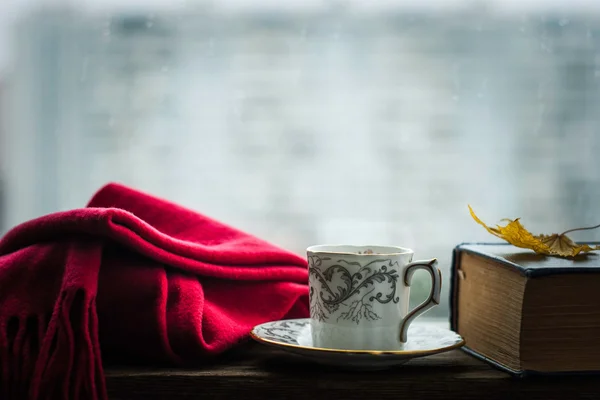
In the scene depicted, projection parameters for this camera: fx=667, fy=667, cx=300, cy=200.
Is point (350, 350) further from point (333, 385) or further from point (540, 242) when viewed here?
point (540, 242)

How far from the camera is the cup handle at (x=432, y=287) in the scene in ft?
2.19

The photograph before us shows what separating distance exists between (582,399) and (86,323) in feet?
1.56

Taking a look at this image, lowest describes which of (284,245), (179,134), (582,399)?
(582,399)

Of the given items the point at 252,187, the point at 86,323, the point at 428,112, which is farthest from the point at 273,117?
the point at 86,323

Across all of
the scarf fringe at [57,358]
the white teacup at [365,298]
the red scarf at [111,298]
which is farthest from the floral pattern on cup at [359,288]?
the scarf fringe at [57,358]

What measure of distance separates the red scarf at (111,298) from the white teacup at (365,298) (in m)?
0.10

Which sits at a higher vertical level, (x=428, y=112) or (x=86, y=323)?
(x=428, y=112)

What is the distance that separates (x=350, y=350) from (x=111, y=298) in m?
0.24

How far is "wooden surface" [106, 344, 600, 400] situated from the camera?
644mm

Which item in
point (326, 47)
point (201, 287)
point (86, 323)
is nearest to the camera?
point (86, 323)

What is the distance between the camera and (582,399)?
64cm

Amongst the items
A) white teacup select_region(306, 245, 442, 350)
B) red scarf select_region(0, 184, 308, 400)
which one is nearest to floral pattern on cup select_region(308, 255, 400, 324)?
white teacup select_region(306, 245, 442, 350)

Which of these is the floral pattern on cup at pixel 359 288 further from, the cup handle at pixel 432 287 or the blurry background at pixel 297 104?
the blurry background at pixel 297 104

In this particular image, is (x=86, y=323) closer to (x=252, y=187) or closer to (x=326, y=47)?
(x=252, y=187)
